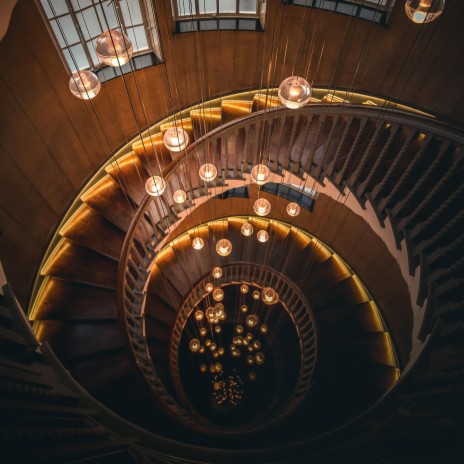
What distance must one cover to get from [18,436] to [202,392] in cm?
811

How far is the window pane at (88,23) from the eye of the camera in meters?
4.78

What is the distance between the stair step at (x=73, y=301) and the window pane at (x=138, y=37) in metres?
4.37

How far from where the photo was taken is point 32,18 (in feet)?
13.8

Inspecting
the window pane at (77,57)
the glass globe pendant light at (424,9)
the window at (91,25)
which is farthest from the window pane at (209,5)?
the glass globe pendant light at (424,9)

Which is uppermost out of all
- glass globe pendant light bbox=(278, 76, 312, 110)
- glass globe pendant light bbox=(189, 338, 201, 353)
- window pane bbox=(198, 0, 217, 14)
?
window pane bbox=(198, 0, 217, 14)

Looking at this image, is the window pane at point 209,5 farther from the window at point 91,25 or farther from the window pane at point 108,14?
the window pane at point 108,14

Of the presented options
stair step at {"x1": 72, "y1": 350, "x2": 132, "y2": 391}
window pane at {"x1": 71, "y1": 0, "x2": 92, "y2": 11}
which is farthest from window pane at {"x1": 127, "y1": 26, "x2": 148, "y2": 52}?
stair step at {"x1": 72, "y1": 350, "x2": 132, "y2": 391}

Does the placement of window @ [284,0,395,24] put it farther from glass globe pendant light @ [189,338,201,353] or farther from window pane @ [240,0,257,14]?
glass globe pendant light @ [189,338,201,353]

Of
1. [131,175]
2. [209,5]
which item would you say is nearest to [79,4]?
[209,5]

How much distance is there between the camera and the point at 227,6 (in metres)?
5.91

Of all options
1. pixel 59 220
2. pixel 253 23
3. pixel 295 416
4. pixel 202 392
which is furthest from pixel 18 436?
pixel 202 392

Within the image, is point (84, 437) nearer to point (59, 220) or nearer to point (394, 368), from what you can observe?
point (59, 220)

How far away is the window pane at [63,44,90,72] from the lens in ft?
16.1

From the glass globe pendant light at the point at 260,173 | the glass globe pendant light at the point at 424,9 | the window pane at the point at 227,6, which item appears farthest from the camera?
the window pane at the point at 227,6
